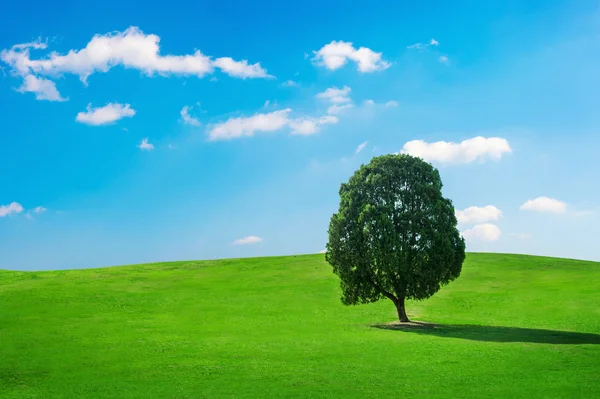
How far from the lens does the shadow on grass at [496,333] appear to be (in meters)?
45.1

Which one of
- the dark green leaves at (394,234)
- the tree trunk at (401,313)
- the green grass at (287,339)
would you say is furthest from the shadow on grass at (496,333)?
the dark green leaves at (394,234)

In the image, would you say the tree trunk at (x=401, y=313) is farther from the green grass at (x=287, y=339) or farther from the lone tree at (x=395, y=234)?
the green grass at (x=287, y=339)

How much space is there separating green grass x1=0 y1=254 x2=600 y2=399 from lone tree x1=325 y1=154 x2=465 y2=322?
459 centimetres

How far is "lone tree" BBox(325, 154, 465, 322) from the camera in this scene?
173ft

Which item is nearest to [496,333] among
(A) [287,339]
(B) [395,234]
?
(B) [395,234]

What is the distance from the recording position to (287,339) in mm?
44312

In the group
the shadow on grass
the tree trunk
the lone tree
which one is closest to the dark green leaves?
the lone tree

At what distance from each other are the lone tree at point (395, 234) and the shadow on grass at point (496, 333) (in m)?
3.36

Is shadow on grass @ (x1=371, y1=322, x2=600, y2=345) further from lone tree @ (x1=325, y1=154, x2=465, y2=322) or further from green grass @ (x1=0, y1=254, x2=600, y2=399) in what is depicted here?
lone tree @ (x1=325, y1=154, x2=465, y2=322)

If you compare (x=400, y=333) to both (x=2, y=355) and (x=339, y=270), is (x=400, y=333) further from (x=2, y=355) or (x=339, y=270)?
(x=2, y=355)

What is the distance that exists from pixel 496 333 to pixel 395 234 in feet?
40.1

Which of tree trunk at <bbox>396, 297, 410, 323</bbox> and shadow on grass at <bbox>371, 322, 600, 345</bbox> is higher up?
tree trunk at <bbox>396, 297, 410, 323</bbox>

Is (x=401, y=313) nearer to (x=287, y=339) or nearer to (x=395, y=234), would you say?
(x=395, y=234)

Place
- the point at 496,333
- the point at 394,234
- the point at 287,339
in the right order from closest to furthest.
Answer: the point at 287,339 → the point at 496,333 → the point at 394,234
